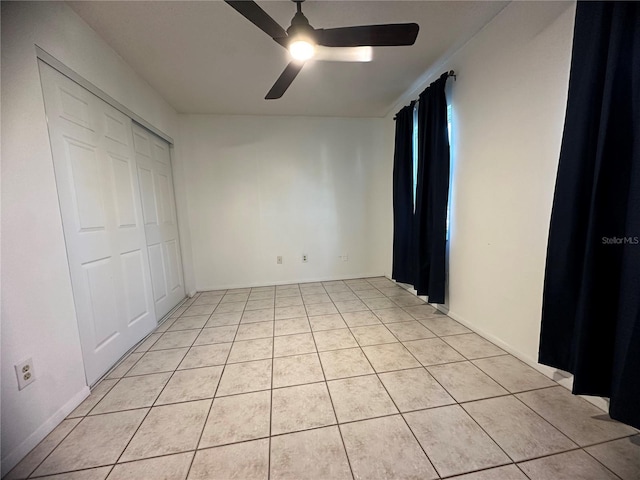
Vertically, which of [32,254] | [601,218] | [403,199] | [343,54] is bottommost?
[32,254]

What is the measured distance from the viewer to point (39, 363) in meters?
1.23

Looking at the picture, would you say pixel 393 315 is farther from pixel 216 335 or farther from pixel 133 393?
pixel 133 393

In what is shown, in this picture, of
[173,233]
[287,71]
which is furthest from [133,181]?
[287,71]

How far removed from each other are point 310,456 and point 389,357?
931 mm

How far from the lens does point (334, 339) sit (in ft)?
6.89

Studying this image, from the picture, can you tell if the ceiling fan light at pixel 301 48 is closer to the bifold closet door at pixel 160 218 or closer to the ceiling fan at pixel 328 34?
the ceiling fan at pixel 328 34

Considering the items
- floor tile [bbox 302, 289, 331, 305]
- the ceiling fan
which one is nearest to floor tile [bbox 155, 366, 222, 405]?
floor tile [bbox 302, 289, 331, 305]

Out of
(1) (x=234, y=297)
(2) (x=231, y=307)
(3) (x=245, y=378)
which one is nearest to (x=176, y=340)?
(2) (x=231, y=307)

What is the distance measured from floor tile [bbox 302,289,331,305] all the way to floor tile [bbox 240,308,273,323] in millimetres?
476

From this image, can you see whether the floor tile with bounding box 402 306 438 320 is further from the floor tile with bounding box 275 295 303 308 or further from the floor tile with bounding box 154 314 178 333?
the floor tile with bounding box 154 314 178 333

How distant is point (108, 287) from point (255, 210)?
2022 mm

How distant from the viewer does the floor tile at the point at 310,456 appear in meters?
1.02

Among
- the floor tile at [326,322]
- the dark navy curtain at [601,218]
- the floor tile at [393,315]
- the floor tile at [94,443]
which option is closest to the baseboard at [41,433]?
the floor tile at [94,443]

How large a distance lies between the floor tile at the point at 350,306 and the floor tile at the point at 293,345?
2.15ft
